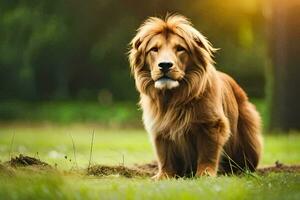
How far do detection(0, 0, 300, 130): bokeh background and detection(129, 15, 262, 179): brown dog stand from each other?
14.2 metres

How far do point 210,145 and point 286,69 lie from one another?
10.8m

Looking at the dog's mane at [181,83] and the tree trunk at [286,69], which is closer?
the dog's mane at [181,83]

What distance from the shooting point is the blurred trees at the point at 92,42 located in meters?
27.1

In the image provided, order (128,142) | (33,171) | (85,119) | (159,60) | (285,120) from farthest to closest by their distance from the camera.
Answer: (85,119) → (285,120) → (128,142) → (159,60) → (33,171)

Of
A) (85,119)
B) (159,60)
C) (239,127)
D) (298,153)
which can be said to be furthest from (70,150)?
(85,119)

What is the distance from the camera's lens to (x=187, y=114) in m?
9.88

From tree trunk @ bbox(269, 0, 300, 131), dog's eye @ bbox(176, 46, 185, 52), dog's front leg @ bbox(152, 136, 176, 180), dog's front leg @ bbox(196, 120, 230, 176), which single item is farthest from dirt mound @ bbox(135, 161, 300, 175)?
tree trunk @ bbox(269, 0, 300, 131)

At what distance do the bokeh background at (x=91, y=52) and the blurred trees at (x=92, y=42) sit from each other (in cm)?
3

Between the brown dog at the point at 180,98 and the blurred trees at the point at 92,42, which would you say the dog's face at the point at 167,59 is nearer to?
Answer: the brown dog at the point at 180,98

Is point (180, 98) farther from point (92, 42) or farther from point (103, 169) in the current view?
point (92, 42)

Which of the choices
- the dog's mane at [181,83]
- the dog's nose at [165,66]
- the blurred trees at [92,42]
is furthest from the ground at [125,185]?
the blurred trees at [92,42]

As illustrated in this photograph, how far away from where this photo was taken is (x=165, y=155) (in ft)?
33.5

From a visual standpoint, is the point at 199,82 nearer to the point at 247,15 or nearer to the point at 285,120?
the point at 285,120

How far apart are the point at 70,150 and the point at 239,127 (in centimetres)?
562
